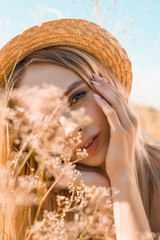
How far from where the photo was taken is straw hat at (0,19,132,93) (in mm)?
2055

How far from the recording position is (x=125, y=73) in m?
2.59

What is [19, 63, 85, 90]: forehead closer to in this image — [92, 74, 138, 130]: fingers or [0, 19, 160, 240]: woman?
[0, 19, 160, 240]: woman

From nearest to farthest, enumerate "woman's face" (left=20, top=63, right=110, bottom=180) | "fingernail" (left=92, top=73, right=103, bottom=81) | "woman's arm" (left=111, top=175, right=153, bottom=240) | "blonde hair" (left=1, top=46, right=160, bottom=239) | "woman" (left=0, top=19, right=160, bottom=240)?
"woman's arm" (left=111, top=175, right=153, bottom=240) → "woman" (left=0, top=19, right=160, bottom=240) → "woman's face" (left=20, top=63, right=110, bottom=180) → "blonde hair" (left=1, top=46, right=160, bottom=239) → "fingernail" (left=92, top=73, right=103, bottom=81)

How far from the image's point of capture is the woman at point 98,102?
63.4 inches

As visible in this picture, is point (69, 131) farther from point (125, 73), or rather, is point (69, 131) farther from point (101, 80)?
point (125, 73)

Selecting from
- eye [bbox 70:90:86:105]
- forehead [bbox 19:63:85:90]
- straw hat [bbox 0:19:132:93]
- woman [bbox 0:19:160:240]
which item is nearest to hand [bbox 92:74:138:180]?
woman [bbox 0:19:160:240]

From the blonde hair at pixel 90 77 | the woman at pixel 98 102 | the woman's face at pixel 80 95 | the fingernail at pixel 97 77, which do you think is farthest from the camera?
the fingernail at pixel 97 77

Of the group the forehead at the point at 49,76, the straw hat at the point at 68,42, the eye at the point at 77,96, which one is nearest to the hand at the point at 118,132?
the eye at the point at 77,96

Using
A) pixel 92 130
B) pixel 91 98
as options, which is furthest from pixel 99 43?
pixel 92 130

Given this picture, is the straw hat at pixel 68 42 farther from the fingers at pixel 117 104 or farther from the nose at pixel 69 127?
the nose at pixel 69 127

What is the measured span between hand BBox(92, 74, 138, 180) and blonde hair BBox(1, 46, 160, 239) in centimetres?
20

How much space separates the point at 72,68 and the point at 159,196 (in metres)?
1.23

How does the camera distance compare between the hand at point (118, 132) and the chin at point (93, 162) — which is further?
the chin at point (93, 162)

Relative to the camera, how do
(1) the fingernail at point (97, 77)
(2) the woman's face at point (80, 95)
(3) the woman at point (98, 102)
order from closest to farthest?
(3) the woman at point (98, 102) < (2) the woman's face at point (80, 95) < (1) the fingernail at point (97, 77)
